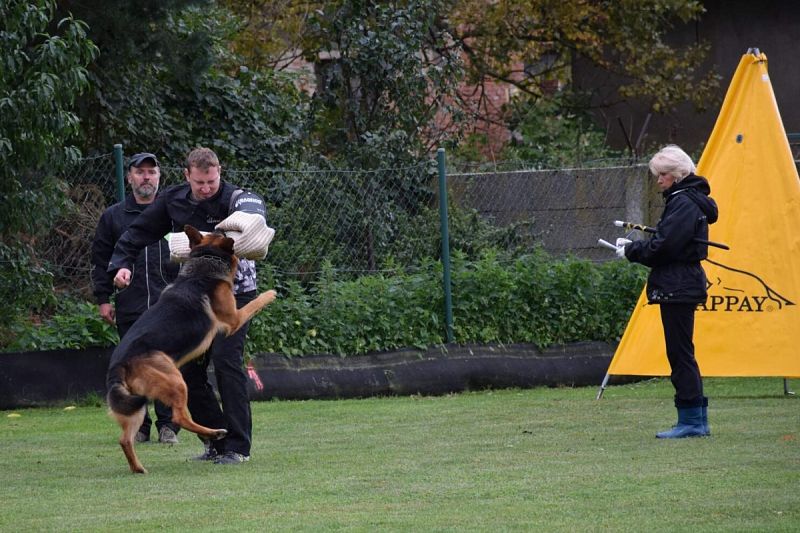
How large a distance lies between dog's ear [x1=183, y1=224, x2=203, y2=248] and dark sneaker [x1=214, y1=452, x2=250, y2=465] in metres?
1.24

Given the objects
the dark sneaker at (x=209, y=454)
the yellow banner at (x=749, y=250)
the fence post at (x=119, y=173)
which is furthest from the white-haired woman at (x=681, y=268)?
the fence post at (x=119, y=173)

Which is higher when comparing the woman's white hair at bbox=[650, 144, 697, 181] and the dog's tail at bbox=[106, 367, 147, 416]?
the woman's white hair at bbox=[650, 144, 697, 181]

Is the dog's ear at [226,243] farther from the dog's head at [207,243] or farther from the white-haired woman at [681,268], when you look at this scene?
the white-haired woman at [681,268]

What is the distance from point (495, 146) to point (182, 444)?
12088 millimetres

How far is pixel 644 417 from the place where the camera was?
923 centimetres

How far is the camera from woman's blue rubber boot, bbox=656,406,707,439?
7957 mm

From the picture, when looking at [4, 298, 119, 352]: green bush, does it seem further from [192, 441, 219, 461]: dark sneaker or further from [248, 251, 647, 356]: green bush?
[192, 441, 219, 461]: dark sneaker

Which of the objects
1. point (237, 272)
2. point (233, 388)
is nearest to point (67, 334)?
point (237, 272)

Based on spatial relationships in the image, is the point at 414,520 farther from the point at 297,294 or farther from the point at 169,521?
the point at 297,294

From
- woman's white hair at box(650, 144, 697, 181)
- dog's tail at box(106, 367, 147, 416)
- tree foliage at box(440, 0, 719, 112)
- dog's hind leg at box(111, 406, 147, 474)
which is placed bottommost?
dog's hind leg at box(111, 406, 147, 474)

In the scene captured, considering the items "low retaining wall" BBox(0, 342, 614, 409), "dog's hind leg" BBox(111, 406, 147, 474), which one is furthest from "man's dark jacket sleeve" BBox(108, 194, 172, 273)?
"low retaining wall" BBox(0, 342, 614, 409)

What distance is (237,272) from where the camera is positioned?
7.51 m

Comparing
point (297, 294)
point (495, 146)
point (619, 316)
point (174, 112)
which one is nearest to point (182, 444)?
point (297, 294)

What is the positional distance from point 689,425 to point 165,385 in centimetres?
331
